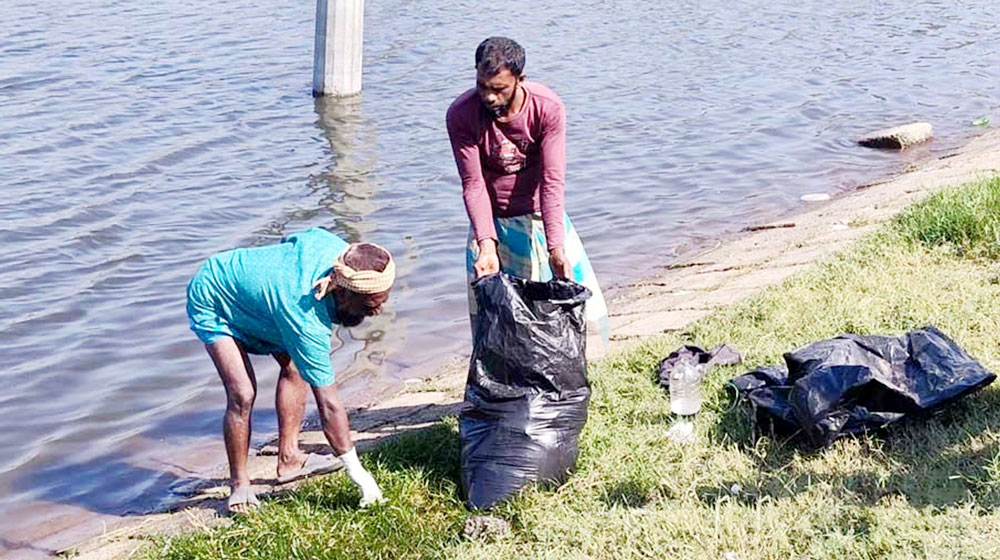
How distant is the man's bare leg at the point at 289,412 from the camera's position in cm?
547

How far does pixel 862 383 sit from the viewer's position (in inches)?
186

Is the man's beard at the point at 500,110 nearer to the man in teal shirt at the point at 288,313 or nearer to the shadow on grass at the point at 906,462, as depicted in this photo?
the man in teal shirt at the point at 288,313

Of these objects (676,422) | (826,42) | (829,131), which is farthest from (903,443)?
(826,42)

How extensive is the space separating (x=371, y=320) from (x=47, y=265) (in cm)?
244

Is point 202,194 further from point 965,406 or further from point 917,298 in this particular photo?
point 965,406

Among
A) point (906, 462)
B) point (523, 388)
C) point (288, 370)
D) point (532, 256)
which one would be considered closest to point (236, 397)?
point (288, 370)

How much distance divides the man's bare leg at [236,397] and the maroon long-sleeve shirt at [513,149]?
110cm

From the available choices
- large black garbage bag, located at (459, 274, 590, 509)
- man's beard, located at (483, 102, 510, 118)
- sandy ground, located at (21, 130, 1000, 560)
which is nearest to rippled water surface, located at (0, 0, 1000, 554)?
sandy ground, located at (21, 130, 1000, 560)

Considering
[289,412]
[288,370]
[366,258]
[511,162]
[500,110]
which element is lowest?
[289,412]

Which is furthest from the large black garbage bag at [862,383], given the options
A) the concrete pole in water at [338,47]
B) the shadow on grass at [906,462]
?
the concrete pole in water at [338,47]

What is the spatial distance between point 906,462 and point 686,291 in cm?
350

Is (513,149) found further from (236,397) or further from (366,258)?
(236,397)

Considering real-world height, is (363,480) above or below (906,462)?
below

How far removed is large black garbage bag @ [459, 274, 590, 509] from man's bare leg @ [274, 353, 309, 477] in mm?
903
